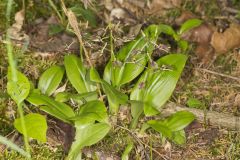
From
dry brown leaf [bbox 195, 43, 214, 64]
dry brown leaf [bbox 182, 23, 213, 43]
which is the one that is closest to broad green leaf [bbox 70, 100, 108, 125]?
dry brown leaf [bbox 195, 43, 214, 64]

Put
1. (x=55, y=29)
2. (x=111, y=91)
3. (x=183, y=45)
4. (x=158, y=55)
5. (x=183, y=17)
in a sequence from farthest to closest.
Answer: (x=183, y=17) < (x=55, y=29) < (x=158, y=55) < (x=183, y=45) < (x=111, y=91)

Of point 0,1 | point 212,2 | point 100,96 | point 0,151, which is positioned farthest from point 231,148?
point 0,1

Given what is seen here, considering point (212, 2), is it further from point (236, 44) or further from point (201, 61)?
point (201, 61)

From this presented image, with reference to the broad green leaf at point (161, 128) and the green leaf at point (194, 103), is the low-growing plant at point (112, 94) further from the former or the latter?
the green leaf at point (194, 103)

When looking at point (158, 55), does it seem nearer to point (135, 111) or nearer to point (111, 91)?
point (135, 111)

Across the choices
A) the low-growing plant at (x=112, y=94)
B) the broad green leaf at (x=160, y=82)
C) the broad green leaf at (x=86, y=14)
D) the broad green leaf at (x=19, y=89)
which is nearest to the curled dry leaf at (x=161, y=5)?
the broad green leaf at (x=86, y=14)

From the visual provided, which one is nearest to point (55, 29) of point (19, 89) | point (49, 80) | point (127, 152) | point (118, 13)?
point (118, 13)
